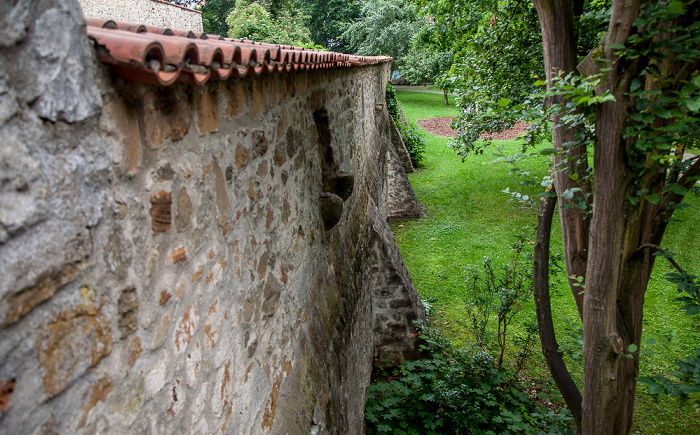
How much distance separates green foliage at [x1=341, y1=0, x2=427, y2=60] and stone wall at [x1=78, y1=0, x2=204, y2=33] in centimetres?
2043

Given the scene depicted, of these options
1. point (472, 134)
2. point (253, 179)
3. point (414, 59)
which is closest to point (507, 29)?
point (472, 134)

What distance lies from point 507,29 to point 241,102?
15.7ft

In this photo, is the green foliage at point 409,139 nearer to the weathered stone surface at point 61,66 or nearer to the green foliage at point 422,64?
the green foliage at point 422,64

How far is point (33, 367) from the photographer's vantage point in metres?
0.92

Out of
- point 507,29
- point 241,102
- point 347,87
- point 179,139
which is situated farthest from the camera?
point 507,29

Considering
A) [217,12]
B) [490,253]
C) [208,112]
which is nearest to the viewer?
[208,112]

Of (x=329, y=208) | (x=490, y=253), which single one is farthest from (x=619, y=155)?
A: (x=490, y=253)

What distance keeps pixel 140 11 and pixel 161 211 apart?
7294 mm

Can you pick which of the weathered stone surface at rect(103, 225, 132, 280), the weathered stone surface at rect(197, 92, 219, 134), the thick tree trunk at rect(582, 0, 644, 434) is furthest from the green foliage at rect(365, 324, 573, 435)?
the weathered stone surface at rect(103, 225, 132, 280)

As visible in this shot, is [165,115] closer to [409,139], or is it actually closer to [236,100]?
[236,100]

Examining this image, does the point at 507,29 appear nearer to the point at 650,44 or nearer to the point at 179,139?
the point at 650,44

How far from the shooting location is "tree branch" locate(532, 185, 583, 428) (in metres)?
4.28

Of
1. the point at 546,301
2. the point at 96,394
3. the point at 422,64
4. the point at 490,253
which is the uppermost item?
the point at 422,64

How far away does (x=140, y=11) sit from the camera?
7.28 m
